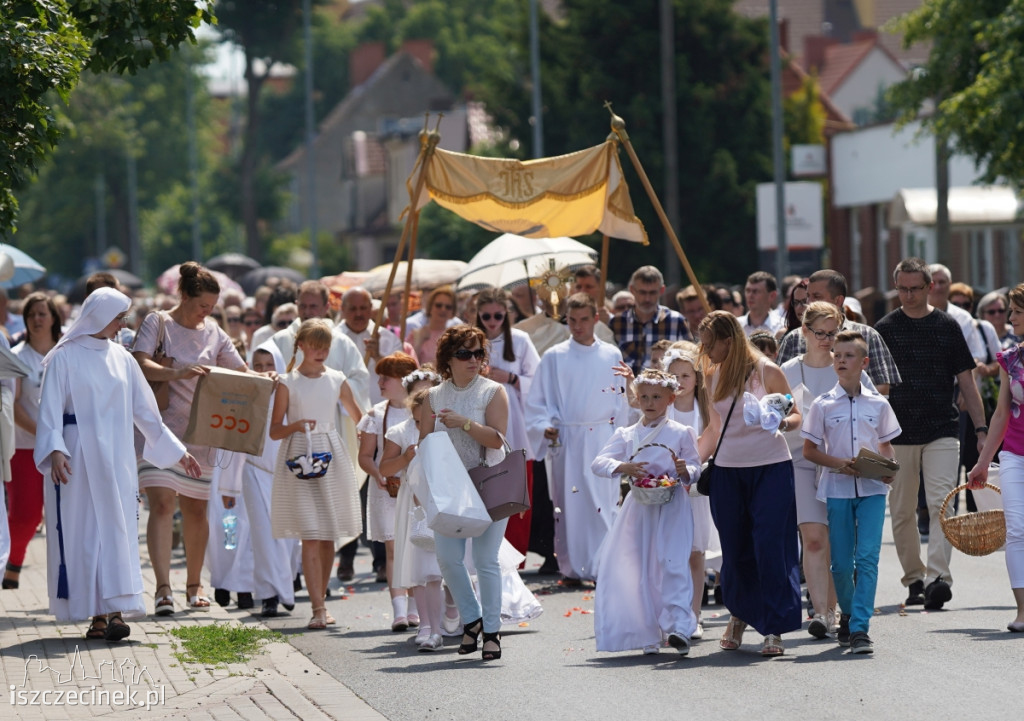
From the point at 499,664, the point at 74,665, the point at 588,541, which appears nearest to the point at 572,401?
the point at 588,541

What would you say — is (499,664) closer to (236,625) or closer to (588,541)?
(236,625)

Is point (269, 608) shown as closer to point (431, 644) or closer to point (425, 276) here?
point (431, 644)

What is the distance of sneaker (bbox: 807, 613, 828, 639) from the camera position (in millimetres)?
9984

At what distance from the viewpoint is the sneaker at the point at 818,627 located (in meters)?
9.98

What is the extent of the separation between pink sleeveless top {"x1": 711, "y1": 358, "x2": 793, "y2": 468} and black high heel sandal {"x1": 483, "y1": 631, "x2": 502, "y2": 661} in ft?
4.94

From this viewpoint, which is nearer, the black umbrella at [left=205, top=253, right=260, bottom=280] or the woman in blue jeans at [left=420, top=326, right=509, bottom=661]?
the woman in blue jeans at [left=420, top=326, right=509, bottom=661]

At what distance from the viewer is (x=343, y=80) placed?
11006 centimetres

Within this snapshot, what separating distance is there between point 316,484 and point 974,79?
647 inches

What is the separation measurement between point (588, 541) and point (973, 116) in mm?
12104

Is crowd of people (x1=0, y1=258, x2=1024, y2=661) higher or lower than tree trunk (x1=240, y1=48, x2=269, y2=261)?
lower

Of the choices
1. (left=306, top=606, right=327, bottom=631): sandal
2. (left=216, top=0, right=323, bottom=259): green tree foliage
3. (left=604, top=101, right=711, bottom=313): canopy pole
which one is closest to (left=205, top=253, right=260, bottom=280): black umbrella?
(left=604, top=101, right=711, bottom=313): canopy pole

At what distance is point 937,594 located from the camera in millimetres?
11031

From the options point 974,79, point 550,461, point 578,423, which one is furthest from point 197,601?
point 974,79

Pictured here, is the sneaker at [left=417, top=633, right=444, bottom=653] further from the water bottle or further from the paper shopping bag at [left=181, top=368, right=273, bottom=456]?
the water bottle
